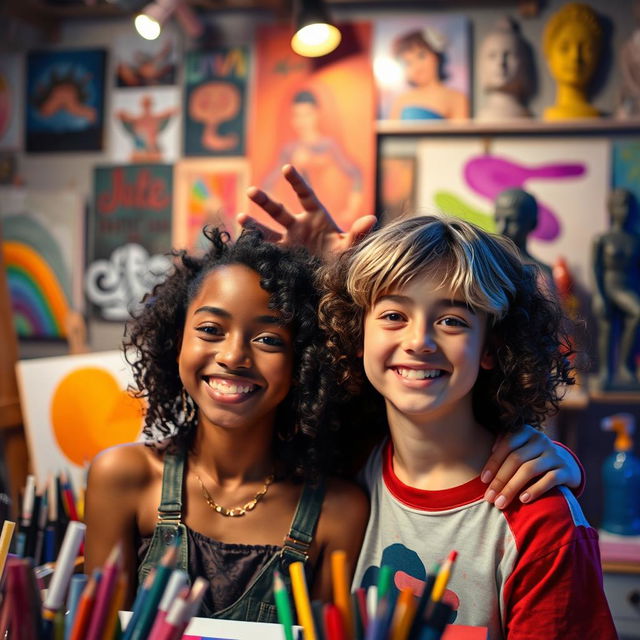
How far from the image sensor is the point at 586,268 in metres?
2.63

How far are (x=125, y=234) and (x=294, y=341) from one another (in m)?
2.21

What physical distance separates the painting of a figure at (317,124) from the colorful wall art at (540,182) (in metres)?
0.25

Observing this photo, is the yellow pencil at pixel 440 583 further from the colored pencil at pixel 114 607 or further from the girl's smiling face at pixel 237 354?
the girl's smiling face at pixel 237 354

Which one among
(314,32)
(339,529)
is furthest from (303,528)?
(314,32)

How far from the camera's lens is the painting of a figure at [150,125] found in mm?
2932

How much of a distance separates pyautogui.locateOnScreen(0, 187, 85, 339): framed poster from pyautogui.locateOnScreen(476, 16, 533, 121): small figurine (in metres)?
1.76

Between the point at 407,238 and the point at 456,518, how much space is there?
36 centimetres

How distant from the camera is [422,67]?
2740 millimetres

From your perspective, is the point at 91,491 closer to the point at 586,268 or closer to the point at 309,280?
the point at 309,280

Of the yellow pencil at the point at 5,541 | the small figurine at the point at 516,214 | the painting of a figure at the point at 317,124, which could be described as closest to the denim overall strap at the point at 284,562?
the yellow pencil at the point at 5,541

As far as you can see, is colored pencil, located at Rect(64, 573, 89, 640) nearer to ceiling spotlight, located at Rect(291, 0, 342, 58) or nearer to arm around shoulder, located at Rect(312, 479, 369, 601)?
arm around shoulder, located at Rect(312, 479, 369, 601)

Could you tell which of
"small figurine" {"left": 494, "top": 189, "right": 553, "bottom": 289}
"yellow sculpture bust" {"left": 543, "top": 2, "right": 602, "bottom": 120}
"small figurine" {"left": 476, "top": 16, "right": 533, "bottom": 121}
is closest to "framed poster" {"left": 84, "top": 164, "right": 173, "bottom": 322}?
"small figurine" {"left": 476, "top": 16, "right": 533, "bottom": 121}

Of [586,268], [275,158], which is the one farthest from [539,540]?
[275,158]

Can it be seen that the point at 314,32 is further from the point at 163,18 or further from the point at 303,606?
the point at 303,606
